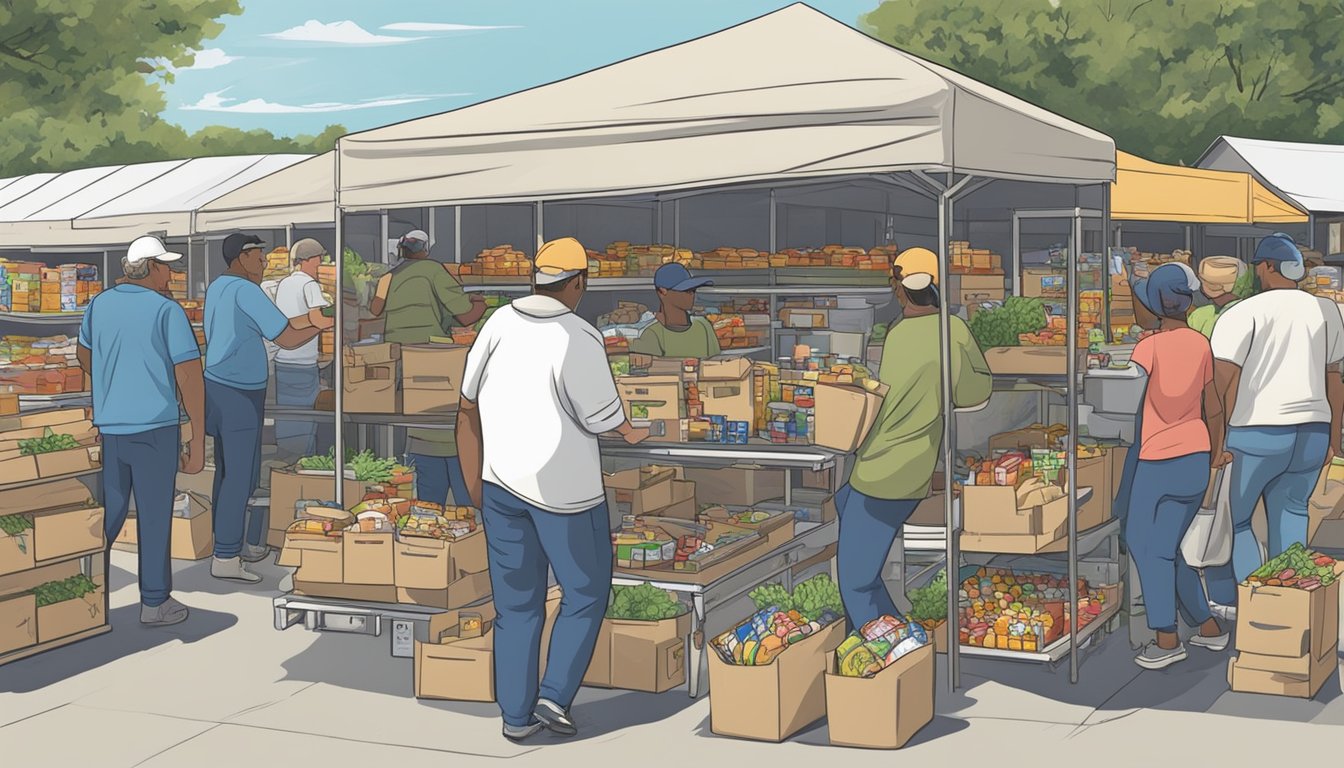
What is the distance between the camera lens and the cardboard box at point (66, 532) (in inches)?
271

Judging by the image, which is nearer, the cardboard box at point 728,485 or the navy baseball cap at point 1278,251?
the navy baseball cap at point 1278,251

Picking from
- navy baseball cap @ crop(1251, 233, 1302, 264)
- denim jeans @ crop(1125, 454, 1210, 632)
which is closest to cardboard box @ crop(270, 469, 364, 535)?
denim jeans @ crop(1125, 454, 1210, 632)

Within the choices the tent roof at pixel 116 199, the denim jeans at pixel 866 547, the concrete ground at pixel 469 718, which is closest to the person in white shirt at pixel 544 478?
the concrete ground at pixel 469 718

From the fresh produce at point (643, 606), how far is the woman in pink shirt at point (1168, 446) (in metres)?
2.11

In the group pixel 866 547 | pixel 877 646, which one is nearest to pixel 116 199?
pixel 866 547

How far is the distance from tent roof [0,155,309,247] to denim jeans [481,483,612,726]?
26.2ft

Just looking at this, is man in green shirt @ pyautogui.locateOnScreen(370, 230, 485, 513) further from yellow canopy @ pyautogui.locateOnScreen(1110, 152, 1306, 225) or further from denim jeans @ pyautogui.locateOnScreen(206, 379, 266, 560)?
yellow canopy @ pyautogui.locateOnScreen(1110, 152, 1306, 225)

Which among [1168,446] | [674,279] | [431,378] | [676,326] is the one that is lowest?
[1168,446]

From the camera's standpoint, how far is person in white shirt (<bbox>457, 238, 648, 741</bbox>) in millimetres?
5371

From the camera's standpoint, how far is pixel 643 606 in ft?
20.4

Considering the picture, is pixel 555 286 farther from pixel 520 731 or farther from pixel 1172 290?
pixel 1172 290

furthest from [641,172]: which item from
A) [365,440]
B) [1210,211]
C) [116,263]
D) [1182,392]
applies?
[116,263]

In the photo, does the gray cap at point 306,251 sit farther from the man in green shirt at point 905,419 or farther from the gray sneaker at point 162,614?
the man in green shirt at point 905,419

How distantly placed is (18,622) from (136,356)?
1380mm
